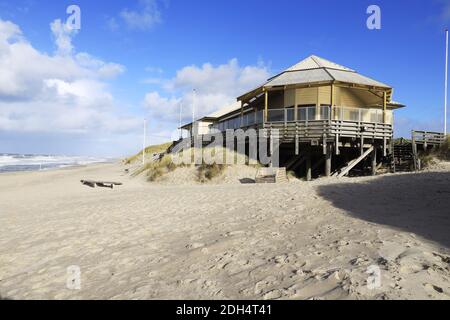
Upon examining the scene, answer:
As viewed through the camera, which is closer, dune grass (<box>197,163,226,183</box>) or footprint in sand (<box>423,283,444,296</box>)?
footprint in sand (<box>423,283,444,296</box>)

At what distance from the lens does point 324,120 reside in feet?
64.4

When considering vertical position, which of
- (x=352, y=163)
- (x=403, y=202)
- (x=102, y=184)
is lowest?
(x=102, y=184)

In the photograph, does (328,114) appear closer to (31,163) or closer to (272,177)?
(272,177)

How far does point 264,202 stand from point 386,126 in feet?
46.0

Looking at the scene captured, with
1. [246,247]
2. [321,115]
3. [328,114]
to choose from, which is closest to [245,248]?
[246,247]

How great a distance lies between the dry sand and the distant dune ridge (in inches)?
0.8

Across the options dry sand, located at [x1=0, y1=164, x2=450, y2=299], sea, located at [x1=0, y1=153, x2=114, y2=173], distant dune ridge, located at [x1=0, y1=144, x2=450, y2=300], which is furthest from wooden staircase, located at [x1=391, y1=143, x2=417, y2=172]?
sea, located at [x1=0, y1=153, x2=114, y2=173]

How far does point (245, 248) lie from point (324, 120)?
14697 millimetres

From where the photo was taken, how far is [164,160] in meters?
25.1

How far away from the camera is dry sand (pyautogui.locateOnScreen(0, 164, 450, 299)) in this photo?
15.4ft

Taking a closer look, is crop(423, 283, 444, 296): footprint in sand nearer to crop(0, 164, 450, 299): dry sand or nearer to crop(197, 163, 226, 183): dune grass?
crop(0, 164, 450, 299): dry sand

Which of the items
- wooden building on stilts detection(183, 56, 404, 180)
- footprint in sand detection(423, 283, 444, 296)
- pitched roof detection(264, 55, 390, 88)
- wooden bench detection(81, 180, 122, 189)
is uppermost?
pitched roof detection(264, 55, 390, 88)
